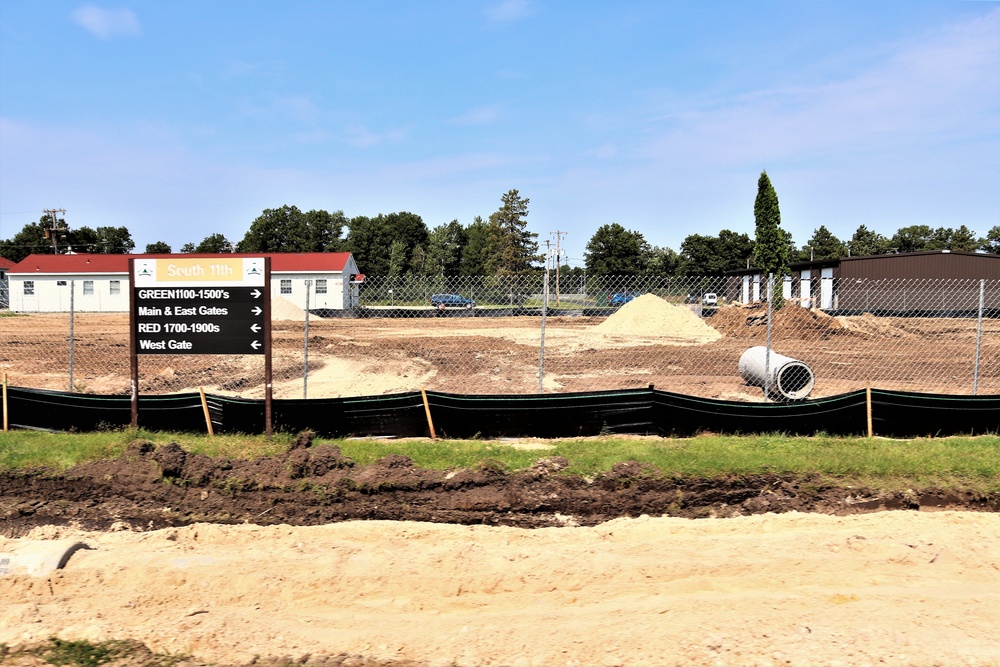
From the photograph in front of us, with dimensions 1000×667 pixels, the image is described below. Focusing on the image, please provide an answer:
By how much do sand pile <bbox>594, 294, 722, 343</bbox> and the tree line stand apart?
5519cm

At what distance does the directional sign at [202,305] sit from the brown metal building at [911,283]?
38.1 meters

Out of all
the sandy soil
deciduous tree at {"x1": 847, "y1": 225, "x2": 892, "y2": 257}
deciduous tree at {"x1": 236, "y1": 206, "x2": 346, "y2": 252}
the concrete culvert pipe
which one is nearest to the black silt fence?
the concrete culvert pipe

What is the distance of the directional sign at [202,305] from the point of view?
9.60 metres

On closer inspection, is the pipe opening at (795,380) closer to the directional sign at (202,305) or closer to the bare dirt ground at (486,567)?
the bare dirt ground at (486,567)

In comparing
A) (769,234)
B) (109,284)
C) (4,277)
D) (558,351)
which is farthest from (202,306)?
(4,277)

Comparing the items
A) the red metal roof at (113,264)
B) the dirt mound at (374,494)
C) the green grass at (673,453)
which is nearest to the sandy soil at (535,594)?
the dirt mound at (374,494)

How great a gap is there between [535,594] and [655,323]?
84.5ft

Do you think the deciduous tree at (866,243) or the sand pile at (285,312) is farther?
the deciduous tree at (866,243)

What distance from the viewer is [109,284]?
48.8 meters

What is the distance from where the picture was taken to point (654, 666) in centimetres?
433

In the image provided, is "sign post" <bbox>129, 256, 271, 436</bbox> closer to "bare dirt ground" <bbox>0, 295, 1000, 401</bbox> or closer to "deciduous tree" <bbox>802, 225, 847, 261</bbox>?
"bare dirt ground" <bbox>0, 295, 1000, 401</bbox>

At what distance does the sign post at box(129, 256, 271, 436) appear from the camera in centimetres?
960

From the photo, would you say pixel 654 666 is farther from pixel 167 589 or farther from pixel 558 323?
pixel 558 323

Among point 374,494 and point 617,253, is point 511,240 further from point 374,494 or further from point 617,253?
point 374,494
